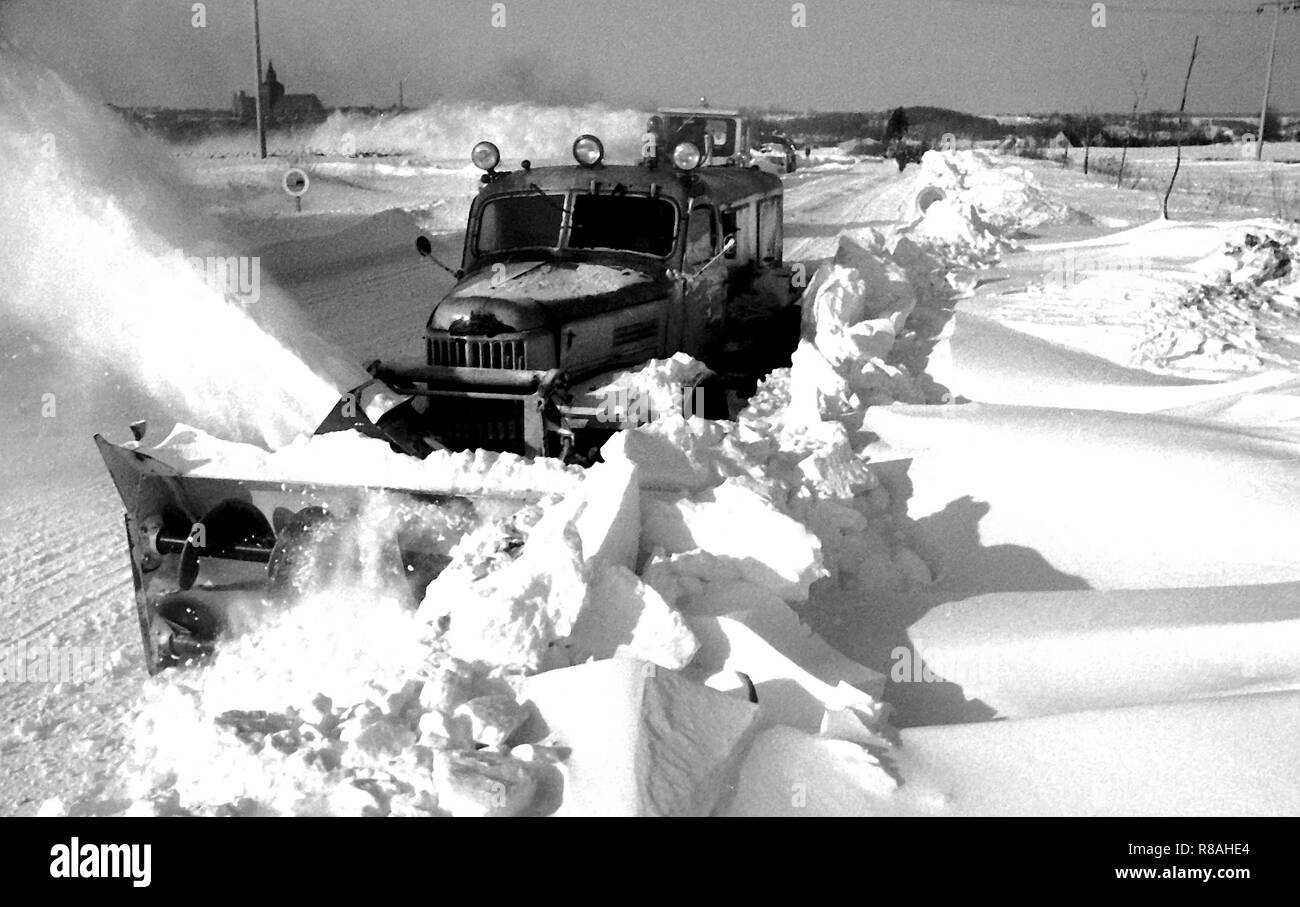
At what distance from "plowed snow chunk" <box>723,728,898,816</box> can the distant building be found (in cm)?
2432

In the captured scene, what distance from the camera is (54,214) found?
9.84 meters

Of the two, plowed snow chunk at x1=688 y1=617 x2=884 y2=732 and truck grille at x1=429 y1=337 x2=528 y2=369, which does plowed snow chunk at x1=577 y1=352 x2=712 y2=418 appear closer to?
truck grille at x1=429 y1=337 x2=528 y2=369

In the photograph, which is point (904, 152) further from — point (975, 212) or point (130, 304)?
point (130, 304)

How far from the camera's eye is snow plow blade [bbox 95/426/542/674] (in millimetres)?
5113

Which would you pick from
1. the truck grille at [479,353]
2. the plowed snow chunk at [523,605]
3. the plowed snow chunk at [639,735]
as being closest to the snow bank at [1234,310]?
the truck grille at [479,353]

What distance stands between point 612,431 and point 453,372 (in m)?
1.00

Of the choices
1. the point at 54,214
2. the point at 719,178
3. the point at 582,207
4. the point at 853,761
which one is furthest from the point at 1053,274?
the point at 853,761

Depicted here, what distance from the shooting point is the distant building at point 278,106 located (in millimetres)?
26453

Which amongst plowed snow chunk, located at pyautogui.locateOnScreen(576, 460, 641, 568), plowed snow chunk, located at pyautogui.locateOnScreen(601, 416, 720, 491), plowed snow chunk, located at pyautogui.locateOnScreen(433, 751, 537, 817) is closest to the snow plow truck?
plowed snow chunk, located at pyautogui.locateOnScreen(601, 416, 720, 491)

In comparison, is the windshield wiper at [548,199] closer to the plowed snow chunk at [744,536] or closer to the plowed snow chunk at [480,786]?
the plowed snow chunk at [744,536]

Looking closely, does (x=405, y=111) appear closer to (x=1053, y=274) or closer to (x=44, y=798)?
(x=1053, y=274)

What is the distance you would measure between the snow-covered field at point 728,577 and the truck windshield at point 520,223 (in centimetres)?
175

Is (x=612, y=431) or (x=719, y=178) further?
(x=719, y=178)

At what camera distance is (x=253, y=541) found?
5.64 m
